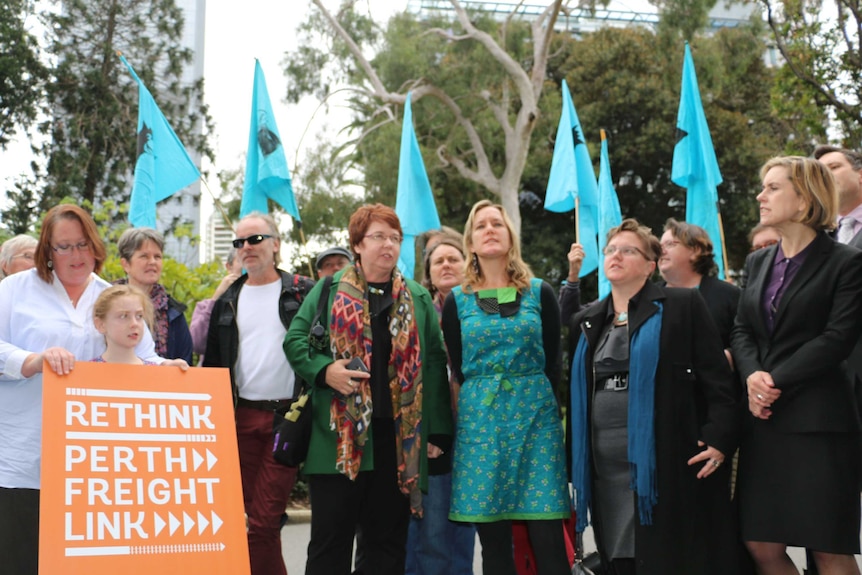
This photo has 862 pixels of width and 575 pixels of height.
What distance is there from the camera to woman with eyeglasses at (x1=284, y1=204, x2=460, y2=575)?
13.7 feet

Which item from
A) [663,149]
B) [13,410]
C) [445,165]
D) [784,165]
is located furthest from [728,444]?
[663,149]

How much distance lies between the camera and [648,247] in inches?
176

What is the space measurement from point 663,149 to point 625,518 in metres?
22.6

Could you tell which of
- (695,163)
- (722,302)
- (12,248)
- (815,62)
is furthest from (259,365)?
(815,62)

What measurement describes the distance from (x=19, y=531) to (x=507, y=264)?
252cm

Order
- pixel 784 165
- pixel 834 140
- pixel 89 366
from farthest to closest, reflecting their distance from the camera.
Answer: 1. pixel 834 140
2. pixel 784 165
3. pixel 89 366

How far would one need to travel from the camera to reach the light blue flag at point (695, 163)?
26.7 feet

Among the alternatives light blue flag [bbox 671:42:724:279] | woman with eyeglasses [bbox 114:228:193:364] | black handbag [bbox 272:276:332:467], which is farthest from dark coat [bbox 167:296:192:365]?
light blue flag [bbox 671:42:724:279]

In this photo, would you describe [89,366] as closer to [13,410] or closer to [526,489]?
[13,410]

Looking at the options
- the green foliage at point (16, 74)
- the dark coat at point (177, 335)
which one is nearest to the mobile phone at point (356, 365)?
the dark coat at point (177, 335)

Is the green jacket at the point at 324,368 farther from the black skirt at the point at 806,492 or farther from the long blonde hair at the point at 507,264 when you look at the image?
the black skirt at the point at 806,492

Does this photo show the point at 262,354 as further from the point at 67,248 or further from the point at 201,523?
the point at 201,523

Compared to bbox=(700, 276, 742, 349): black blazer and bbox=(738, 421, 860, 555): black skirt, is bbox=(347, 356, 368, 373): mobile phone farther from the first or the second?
bbox=(700, 276, 742, 349): black blazer

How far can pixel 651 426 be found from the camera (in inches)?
160
